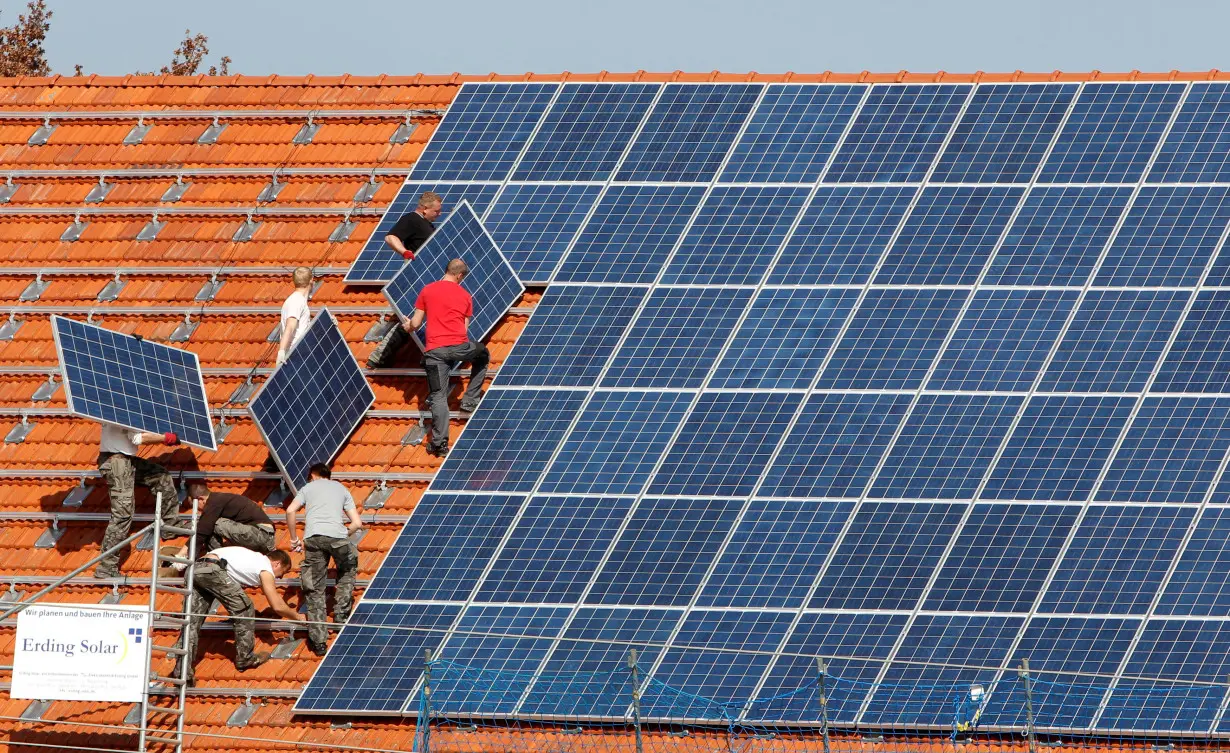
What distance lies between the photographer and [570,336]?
24.1 metres

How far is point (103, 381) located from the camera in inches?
890

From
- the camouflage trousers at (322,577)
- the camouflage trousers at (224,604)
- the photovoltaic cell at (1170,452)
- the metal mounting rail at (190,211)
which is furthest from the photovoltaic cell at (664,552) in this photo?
the metal mounting rail at (190,211)

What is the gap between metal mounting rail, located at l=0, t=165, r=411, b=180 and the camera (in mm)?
26719

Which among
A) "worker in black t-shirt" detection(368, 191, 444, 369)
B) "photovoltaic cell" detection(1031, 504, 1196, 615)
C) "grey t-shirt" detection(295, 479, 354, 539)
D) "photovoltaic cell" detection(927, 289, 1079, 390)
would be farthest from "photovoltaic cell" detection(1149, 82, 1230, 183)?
"grey t-shirt" detection(295, 479, 354, 539)

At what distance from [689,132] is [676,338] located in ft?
11.2

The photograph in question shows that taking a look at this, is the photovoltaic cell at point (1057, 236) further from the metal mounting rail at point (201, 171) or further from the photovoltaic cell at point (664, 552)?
the metal mounting rail at point (201, 171)

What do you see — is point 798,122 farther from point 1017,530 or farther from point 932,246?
point 1017,530

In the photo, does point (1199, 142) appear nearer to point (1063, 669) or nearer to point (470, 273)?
point (1063, 669)

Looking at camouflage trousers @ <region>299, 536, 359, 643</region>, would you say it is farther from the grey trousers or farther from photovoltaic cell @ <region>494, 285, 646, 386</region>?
photovoltaic cell @ <region>494, 285, 646, 386</region>

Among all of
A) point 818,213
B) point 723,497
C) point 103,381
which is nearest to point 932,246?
point 818,213

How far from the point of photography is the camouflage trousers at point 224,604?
843 inches

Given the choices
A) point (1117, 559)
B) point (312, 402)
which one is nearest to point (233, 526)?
point (312, 402)

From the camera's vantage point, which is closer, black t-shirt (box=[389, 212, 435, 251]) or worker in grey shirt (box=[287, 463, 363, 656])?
worker in grey shirt (box=[287, 463, 363, 656])

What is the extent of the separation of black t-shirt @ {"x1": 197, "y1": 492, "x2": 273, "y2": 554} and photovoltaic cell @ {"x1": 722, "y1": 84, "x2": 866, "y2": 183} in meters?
6.94
